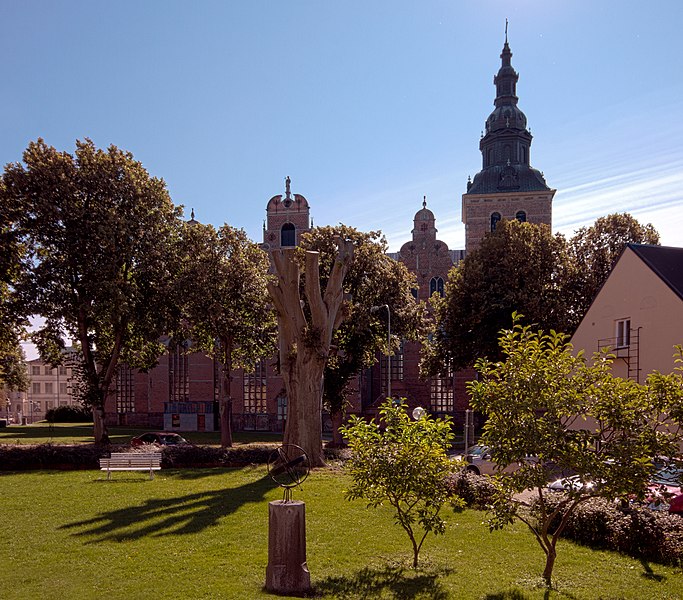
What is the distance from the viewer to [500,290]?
36375 mm

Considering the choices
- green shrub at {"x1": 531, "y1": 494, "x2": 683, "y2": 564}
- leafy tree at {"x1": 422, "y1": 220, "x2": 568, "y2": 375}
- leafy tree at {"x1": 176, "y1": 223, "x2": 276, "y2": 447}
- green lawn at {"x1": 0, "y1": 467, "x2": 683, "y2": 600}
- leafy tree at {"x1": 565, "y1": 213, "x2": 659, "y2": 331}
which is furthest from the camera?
leafy tree at {"x1": 565, "y1": 213, "x2": 659, "y2": 331}

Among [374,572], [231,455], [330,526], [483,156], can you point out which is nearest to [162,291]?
[231,455]

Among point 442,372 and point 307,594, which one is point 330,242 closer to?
point 442,372

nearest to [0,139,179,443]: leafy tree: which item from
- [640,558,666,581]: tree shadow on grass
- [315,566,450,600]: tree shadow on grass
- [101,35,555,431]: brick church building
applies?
[315,566,450,600]: tree shadow on grass

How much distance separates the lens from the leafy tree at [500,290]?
119ft

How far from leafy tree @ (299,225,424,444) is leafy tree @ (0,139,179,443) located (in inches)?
352

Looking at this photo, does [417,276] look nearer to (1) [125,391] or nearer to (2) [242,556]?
(1) [125,391]

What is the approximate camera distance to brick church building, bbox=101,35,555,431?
189ft

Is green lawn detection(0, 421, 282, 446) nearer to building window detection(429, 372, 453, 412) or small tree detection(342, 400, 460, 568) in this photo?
building window detection(429, 372, 453, 412)

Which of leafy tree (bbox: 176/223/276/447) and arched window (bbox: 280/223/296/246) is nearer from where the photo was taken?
leafy tree (bbox: 176/223/276/447)

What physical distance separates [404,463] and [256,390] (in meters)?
51.4

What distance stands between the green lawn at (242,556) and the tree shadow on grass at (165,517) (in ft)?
0.09

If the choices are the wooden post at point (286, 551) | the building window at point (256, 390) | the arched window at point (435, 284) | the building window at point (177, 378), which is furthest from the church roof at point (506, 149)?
the wooden post at point (286, 551)

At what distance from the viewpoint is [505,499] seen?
1012 centimetres
